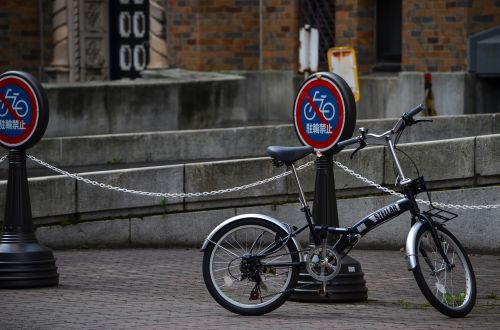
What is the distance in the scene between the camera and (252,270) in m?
8.85

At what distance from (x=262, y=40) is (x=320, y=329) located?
58.6 feet

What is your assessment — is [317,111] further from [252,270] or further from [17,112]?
[17,112]

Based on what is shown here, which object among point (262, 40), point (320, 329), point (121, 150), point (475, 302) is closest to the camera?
point (320, 329)

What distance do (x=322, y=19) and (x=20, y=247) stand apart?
15147 mm

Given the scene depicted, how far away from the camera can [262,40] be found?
2578 centimetres

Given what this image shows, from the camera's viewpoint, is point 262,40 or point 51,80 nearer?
point 262,40

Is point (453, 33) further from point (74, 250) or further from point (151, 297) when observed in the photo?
point (151, 297)

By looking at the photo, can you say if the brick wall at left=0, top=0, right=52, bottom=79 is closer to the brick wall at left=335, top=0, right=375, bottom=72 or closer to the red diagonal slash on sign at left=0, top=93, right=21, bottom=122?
the brick wall at left=335, top=0, right=375, bottom=72

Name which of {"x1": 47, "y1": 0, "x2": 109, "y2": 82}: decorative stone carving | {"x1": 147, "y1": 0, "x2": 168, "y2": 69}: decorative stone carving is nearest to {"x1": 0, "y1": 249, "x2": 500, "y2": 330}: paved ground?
{"x1": 147, "y1": 0, "x2": 168, "y2": 69}: decorative stone carving

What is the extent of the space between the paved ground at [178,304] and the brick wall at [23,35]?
60.7ft

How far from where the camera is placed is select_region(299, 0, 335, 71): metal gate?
24438 millimetres

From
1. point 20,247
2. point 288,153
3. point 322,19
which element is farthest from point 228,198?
point 322,19

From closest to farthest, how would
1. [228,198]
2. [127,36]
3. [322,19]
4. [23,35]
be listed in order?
[228,198] → [322,19] → [127,36] → [23,35]

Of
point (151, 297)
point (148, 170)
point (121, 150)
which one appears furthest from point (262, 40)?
point (151, 297)
